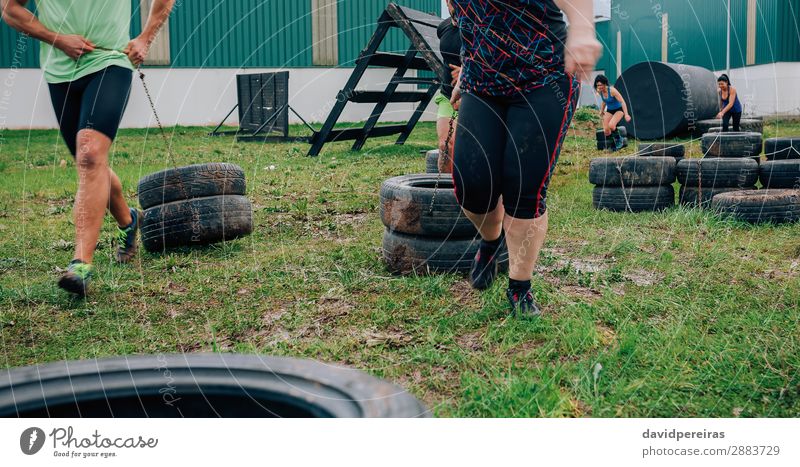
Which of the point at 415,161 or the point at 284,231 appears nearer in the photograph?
the point at 284,231

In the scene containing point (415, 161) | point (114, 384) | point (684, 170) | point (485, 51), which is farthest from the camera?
point (415, 161)

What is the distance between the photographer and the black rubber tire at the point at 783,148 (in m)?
7.57

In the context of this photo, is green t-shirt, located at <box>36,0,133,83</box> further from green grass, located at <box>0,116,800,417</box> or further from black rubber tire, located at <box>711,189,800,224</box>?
black rubber tire, located at <box>711,189,800,224</box>

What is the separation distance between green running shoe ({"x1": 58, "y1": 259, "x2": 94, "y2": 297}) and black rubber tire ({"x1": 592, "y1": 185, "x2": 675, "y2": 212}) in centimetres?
473

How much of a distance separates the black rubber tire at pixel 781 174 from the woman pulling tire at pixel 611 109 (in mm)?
6067

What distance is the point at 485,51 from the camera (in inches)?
128

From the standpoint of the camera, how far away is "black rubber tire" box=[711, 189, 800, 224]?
5.97 m

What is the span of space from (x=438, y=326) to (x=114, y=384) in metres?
1.89

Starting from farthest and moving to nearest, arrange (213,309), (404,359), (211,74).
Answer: (211,74) → (213,309) → (404,359)

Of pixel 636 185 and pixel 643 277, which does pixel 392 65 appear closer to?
pixel 636 185

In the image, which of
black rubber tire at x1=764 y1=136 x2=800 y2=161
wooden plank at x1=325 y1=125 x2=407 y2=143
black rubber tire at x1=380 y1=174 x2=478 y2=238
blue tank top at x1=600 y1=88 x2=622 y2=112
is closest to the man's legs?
black rubber tire at x1=380 y1=174 x2=478 y2=238

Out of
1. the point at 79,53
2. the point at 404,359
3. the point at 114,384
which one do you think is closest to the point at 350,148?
the point at 79,53

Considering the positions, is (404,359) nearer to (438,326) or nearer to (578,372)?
(438,326)
